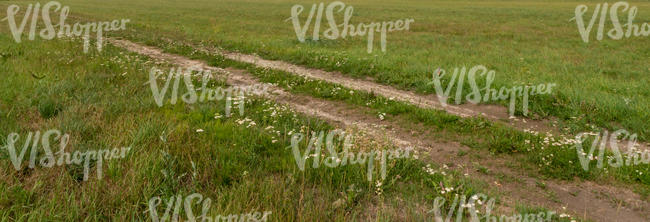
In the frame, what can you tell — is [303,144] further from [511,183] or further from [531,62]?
[531,62]

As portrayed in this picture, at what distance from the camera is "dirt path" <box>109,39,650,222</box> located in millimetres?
5164

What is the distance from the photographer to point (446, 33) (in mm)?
28500

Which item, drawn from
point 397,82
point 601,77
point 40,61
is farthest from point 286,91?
point 601,77

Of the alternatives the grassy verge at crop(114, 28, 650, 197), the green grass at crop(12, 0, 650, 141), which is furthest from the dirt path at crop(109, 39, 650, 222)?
the green grass at crop(12, 0, 650, 141)

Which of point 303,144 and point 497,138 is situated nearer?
point 303,144

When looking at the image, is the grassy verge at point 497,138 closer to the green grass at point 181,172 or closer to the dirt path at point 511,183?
the dirt path at point 511,183

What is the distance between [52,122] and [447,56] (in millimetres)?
15365

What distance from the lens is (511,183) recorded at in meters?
5.90

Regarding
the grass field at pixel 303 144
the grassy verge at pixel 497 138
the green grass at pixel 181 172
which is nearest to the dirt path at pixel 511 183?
the grass field at pixel 303 144

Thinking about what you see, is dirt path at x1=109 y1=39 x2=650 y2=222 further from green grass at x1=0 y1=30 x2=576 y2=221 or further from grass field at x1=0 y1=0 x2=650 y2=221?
green grass at x1=0 y1=30 x2=576 y2=221

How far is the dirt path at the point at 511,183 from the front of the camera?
516 cm

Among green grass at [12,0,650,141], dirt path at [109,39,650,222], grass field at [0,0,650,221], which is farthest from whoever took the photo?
green grass at [12,0,650,141]

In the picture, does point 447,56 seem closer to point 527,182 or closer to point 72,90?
point 527,182

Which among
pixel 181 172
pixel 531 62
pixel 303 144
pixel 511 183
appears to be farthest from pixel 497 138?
pixel 531 62
